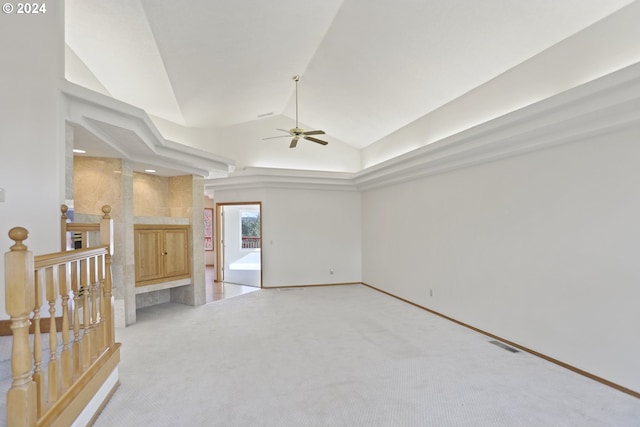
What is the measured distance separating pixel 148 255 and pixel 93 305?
2912 mm

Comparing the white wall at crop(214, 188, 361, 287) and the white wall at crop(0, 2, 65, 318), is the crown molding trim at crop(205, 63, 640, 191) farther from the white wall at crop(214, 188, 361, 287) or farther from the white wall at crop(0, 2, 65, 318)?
the white wall at crop(0, 2, 65, 318)

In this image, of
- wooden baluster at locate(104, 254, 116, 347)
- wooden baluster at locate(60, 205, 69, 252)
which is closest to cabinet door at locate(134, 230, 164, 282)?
wooden baluster at locate(60, 205, 69, 252)

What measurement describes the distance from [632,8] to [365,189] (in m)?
5.48

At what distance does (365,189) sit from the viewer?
777 centimetres

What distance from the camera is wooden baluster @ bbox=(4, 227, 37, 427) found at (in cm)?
143

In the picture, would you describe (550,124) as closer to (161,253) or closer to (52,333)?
(52,333)

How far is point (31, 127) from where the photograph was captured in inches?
105

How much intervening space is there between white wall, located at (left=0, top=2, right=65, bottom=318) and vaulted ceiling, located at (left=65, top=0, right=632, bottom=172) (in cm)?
56

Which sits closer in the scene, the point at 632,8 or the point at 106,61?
the point at 632,8

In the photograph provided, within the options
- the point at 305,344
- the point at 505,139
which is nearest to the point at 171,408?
the point at 305,344

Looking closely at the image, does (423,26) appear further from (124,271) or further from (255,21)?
(124,271)

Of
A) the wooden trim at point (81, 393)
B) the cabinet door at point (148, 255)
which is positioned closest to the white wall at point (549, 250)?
the wooden trim at point (81, 393)

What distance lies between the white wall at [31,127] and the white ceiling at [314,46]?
1.86 ft

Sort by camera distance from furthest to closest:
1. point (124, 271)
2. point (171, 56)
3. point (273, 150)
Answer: point (273, 150), point (124, 271), point (171, 56)
